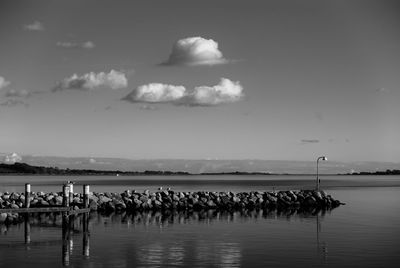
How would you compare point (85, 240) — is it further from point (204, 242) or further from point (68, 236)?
point (204, 242)

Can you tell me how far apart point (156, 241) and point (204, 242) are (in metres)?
2.68

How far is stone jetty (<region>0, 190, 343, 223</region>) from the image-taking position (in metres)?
50.0

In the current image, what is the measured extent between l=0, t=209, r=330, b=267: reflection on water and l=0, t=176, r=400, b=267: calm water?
1.7 inches

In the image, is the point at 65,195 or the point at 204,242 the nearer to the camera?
the point at 204,242

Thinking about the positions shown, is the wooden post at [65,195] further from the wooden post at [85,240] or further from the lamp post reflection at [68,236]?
the wooden post at [85,240]

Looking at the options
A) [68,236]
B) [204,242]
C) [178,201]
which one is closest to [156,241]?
[204,242]

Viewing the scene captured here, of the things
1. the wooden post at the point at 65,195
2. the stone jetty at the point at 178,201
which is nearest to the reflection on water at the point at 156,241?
the wooden post at the point at 65,195

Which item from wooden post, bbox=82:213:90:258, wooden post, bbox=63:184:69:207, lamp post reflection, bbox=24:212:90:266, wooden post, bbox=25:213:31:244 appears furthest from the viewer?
wooden post, bbox=63:184:69:207

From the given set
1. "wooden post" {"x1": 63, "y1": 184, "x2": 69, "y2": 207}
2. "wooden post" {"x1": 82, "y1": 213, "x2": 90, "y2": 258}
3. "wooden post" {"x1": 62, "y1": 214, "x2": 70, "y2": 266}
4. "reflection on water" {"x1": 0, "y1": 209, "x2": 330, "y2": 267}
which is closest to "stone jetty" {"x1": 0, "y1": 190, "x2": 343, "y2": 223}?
"reflection on water" {"x1": 0, "y1": 209, "x2": 330, "y2": 267}

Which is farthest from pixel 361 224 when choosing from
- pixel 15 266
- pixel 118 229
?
pixel 15 266

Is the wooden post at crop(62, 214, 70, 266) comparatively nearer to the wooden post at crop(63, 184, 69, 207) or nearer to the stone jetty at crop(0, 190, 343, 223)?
the wooden post at crop(63, 184, 69, 207)

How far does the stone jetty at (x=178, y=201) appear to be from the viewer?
50.0 m

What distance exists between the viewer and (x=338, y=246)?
1186 inches

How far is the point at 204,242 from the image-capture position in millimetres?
31312
